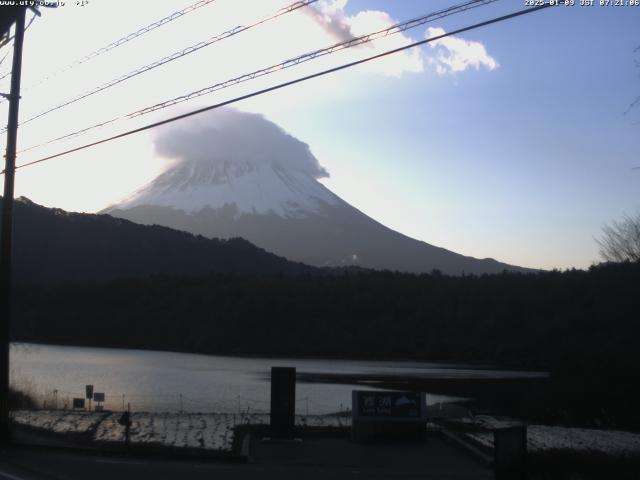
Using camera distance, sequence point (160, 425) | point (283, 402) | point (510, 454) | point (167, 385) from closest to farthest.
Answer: point (510, 454) < point (283, 402) < point (160, 425) < point (167, 385)

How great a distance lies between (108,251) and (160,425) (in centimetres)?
10366

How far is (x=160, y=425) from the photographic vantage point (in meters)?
20.1

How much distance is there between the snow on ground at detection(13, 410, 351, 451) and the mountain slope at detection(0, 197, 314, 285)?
78.9 metres

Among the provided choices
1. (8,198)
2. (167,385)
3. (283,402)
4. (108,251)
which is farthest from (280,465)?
(108,251)

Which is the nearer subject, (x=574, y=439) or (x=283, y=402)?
(x=283, y=402)

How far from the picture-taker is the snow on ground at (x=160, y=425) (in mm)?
17703

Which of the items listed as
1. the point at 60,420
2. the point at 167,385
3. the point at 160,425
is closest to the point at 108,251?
the point at 167,385

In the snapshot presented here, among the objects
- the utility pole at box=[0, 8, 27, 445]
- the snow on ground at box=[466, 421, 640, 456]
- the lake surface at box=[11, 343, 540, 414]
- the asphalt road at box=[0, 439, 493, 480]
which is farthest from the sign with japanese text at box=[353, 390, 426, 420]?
the lake surface at box=[11, 343, 540, 414]

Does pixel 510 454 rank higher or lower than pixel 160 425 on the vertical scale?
higher

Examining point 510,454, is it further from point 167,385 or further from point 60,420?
point 167,385

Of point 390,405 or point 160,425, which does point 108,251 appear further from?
point 390,405

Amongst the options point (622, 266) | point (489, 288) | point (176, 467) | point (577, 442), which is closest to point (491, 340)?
point (489, 288)

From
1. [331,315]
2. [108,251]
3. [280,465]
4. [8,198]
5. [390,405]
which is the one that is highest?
[108,251]

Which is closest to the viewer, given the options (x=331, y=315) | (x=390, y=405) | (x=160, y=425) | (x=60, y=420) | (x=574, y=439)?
(x=390, y=405)
